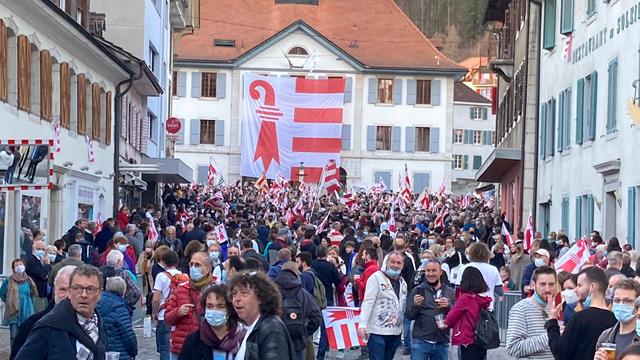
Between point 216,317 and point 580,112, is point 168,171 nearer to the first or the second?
point 580,112

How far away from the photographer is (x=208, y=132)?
85750mm

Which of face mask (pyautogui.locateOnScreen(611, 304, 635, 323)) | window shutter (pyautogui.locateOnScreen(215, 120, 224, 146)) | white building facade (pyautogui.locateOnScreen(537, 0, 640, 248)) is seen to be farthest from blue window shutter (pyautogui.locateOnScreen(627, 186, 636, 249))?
window shutter (pyautogui.locateOnScreen(215, 120, 224, 146))

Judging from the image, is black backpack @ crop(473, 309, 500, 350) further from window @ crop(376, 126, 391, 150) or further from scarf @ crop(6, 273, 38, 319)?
window @ crop(376, 126, 391, 150)

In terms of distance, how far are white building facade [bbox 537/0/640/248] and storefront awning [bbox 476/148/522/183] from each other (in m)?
2.82

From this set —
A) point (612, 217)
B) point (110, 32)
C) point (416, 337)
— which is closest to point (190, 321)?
point (416, 337)

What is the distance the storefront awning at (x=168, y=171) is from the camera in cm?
4356

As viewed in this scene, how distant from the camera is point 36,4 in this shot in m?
24.6

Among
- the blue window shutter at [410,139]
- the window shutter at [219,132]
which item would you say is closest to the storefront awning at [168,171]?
the window shutter at [219,132]

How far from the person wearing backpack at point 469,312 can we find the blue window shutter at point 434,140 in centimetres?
7365

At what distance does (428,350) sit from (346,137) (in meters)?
72.5

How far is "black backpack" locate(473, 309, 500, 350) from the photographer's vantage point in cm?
1204

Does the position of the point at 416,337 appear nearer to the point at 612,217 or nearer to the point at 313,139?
the point at 612,217

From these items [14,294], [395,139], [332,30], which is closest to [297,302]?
[14,294]

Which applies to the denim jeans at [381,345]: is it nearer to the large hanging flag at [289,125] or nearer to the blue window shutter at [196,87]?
the large hanging flag at [289,125]
